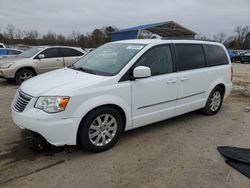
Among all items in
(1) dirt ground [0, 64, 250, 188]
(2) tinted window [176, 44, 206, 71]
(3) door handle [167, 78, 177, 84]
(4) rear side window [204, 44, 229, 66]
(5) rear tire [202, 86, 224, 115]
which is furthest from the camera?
(5) rear tire [202, 86, 224, 115]

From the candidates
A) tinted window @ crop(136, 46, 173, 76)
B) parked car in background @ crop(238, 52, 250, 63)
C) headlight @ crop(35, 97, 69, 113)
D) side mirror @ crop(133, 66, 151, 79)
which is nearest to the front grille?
headlight @ crop(35, 97, 69, 113)

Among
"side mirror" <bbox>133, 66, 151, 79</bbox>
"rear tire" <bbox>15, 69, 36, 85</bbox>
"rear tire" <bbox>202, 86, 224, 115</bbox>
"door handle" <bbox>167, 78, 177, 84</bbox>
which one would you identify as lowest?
"rear tire" <bbox>202, 86, 224, 115</bbox>

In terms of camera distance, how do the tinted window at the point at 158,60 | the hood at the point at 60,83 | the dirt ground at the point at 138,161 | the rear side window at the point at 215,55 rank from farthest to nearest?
the rear side window at the point at 215,55 → the tinted window at the point at 158,60 → the hood at the point at 60,83 → the dirt ground at the point at 138,161

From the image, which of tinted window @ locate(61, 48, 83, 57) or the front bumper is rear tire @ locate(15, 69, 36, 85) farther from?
the front bumper

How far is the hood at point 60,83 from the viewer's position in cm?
336

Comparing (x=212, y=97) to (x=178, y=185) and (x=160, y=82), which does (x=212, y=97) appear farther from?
(x=178, y=185)

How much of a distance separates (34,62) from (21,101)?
639cm

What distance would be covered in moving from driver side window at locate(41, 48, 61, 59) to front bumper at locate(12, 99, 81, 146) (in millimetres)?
6958

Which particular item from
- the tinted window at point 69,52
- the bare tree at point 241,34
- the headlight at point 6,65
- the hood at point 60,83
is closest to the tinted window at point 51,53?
the tinted window at point 69,52

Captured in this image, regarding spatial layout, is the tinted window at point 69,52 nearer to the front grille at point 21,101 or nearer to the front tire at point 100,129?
the front grille at point 21,101

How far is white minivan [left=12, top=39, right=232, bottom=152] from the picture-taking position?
130 inches

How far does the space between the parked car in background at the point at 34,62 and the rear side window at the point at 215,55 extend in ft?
21.6

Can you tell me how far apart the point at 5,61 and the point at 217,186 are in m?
9.05

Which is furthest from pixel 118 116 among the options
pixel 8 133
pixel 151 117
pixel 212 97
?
pixel 212 97
